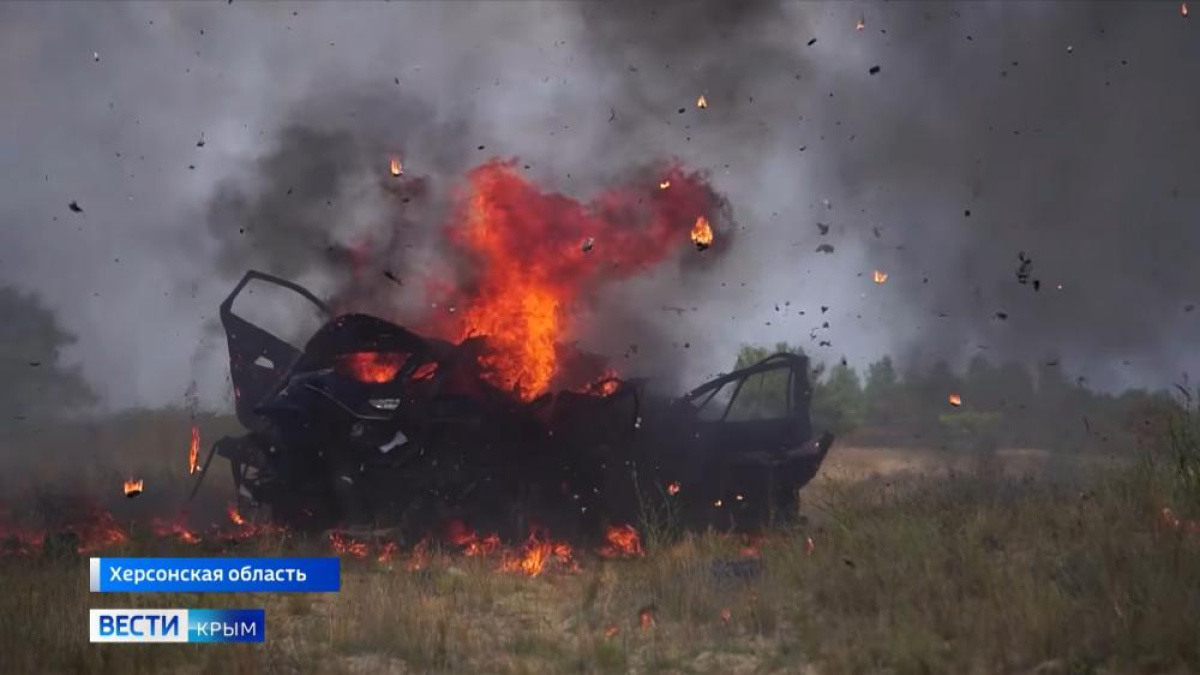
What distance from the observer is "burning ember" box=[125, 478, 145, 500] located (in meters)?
13.4

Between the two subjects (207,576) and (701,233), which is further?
(701,233)

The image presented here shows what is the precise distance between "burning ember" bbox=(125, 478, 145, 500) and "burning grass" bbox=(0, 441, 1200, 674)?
10.7 feet

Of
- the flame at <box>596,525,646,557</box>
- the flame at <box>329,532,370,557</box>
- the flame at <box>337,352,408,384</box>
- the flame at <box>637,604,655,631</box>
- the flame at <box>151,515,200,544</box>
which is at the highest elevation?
the flame at <box>337,352,408,384</box>

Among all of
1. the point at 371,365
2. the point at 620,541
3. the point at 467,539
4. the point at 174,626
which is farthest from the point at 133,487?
the point at 620,541

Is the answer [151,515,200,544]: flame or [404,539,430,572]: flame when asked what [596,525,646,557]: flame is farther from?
[151,515,200,544]: flame

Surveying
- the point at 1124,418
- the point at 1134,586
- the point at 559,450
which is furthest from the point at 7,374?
the point at 1124,418

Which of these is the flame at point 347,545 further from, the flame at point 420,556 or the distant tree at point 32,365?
the distant tree at point 32,365

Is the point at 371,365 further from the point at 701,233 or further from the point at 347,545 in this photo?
the point at 701,233

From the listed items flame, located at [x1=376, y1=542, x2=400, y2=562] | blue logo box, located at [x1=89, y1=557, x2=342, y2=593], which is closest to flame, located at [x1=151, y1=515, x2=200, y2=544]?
blue logo box, located at [x1=89, y1=557, x2=342, y2=593]

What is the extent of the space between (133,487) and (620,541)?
7.70 meters

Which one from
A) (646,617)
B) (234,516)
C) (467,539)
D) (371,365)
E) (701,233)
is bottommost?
(646,617)

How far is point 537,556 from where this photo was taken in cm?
1054

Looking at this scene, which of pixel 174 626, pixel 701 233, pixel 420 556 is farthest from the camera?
pixel 701 233

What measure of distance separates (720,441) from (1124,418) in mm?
8052
